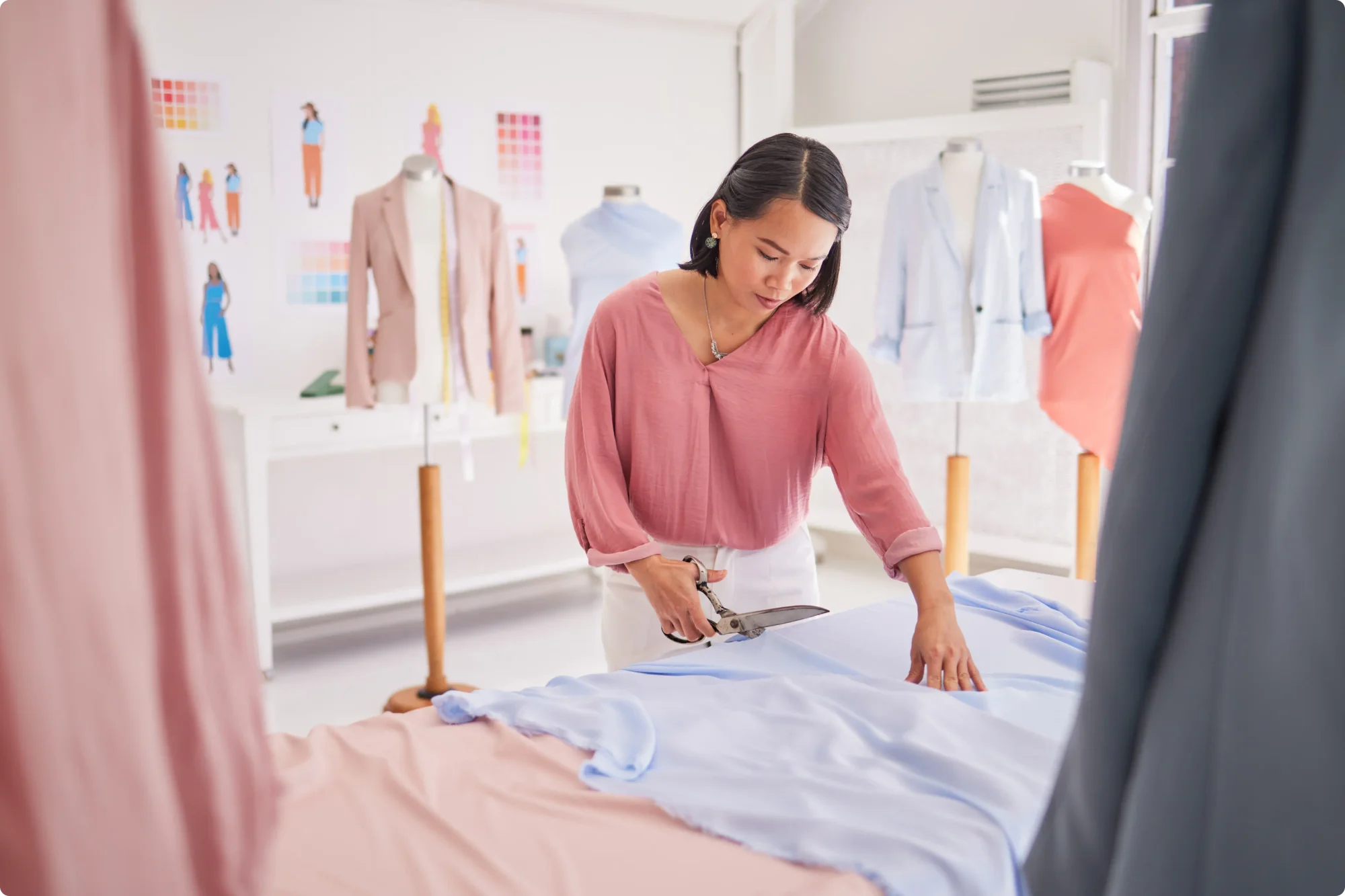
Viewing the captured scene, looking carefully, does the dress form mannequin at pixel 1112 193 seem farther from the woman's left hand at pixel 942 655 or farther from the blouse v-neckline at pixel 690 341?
the woman's left hand at pixel 942 655

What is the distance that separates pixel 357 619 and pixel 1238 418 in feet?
14.4

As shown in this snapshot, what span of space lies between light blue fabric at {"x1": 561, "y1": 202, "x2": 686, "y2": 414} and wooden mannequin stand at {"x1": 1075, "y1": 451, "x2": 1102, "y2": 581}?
1.60 meters

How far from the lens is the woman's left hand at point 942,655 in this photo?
1708 millimetres

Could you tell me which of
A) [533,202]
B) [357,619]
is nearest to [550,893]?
[357,619]

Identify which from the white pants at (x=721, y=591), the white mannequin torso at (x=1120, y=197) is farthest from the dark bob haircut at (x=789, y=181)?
the white mannequin torso at (x=1120, y=197)

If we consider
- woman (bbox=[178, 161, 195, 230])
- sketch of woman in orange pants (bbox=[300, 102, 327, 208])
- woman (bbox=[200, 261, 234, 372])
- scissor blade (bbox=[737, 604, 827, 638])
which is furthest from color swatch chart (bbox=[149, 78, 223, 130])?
scissor blade (bbox=[737, 604, 827, 638])

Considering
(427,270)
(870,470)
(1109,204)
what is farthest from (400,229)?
(1109,204)

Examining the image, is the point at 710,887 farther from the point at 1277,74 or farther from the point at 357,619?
the point at 357,619

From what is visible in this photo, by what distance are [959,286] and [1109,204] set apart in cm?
52

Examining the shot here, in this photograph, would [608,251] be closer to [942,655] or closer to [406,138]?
[406,138]

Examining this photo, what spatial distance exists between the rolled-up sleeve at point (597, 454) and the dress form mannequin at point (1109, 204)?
2128 mm

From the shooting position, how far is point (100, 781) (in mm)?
535

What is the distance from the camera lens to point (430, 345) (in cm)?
360

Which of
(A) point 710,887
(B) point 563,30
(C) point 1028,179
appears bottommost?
(A) point 710,887
